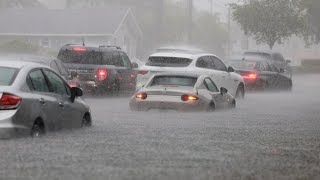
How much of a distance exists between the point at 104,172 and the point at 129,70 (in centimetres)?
1712

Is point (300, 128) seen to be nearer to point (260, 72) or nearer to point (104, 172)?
point (104, 172)

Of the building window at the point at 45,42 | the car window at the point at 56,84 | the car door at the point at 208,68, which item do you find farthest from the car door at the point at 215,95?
the building window at the point at 45,42

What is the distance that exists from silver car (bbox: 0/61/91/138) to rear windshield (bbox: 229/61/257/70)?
17.2 m

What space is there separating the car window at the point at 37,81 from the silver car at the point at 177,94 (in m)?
5.04

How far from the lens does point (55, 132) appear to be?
12547mm

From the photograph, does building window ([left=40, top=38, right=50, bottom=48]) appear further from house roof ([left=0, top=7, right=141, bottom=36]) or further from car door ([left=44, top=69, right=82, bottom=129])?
car door ([left=44, top=69, right=82, bottom=129])

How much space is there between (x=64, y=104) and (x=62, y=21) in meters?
55.4

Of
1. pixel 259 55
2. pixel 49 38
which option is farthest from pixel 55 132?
pixel 49 38

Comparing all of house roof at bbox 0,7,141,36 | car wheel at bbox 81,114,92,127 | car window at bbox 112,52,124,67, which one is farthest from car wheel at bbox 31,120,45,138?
house roof at bbox 0,7,141,36

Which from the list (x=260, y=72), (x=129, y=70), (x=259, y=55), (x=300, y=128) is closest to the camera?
(x=300, y=128)

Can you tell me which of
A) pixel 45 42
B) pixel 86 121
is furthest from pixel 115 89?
pixel 45 42

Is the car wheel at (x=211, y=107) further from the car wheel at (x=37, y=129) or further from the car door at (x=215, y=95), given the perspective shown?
the car wheel at (x=37, y=129)

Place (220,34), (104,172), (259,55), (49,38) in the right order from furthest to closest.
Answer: (220,34) < (49,38) < (259,55) < (104,172)

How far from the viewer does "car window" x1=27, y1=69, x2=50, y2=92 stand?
476 inches
